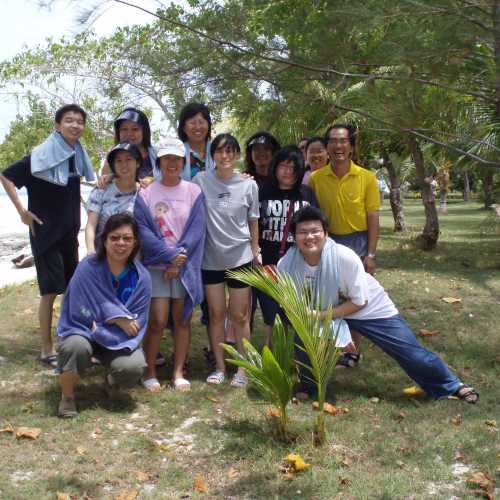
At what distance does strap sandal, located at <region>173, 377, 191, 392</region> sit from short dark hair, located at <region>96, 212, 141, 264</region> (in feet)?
3.10

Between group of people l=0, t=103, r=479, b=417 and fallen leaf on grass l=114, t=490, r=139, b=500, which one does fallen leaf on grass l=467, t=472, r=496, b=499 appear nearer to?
group of people l=0, t=103, r=479, b=417

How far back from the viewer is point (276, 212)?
4.40 metres

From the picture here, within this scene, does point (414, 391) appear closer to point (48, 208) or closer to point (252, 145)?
point (252, 145)

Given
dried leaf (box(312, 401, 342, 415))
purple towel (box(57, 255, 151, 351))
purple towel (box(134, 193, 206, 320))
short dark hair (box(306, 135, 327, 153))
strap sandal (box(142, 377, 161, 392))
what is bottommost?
dried leaf (box(312, 401, 342, 415))

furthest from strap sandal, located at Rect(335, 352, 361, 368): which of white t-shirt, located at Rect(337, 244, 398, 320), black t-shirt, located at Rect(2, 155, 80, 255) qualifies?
black t-shirt, located at Rect(2, 155, 80, 255)

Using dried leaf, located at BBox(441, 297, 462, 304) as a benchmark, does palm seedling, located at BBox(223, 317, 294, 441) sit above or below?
above

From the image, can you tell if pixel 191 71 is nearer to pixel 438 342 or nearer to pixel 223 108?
pixel 223 108

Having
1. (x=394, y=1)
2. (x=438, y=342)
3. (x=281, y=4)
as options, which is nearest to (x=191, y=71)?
(x=281, y=4)

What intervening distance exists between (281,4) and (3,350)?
3691 mm

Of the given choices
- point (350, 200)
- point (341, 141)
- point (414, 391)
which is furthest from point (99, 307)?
point (414, 391)

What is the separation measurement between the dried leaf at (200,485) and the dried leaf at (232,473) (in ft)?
0.48

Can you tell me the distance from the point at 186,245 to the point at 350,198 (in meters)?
1.32

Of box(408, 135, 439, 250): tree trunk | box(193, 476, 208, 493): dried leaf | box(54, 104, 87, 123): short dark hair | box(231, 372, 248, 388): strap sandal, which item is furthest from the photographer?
box(408, 135, 439, 250): tree trunk

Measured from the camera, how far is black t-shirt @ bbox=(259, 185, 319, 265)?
14.3 ft
